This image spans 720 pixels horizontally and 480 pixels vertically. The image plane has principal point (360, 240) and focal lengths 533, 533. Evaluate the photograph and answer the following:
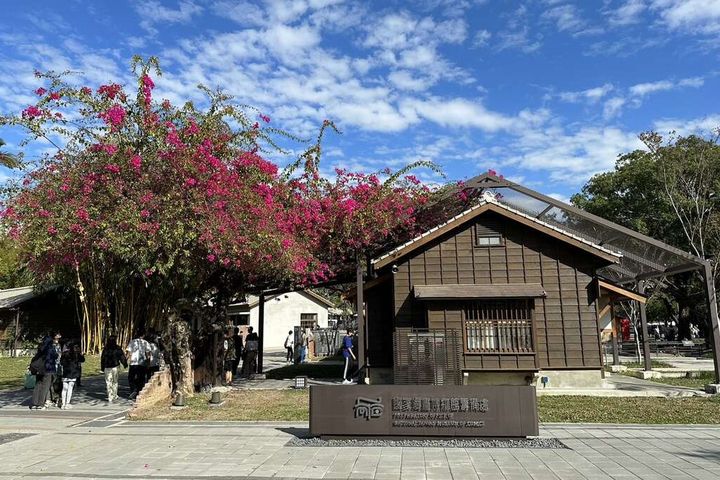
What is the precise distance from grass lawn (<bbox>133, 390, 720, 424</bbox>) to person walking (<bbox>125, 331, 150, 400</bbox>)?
187cm

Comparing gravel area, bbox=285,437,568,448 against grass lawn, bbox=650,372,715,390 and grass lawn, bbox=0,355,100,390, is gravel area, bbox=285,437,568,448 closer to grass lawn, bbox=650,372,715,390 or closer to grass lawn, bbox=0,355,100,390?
grass lawn, bbox=650,372,715,390

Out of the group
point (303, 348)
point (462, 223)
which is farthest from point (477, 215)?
Result: point (303, 348)

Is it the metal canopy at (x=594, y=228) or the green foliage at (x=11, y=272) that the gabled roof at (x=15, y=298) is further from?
the metal canopy at (x=594, y=228)

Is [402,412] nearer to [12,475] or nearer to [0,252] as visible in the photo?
[12,475]

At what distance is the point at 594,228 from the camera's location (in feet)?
48.2

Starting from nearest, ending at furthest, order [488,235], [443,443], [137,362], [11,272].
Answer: [443,443] < [137,362] < [488,235] < [11,272]

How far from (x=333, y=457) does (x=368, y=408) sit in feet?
3.80

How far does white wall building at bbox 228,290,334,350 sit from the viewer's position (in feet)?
128

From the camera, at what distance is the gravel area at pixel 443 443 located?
25.7 feet

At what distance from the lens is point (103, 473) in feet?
21.8

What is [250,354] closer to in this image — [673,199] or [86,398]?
[86,398]

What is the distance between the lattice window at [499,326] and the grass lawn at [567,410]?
5.05 ft

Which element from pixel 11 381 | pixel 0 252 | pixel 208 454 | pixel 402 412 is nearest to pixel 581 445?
pixel 402 412

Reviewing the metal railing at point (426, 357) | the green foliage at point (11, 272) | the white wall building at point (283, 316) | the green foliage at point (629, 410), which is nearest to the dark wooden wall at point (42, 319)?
the green foliage at point (11, 272)
